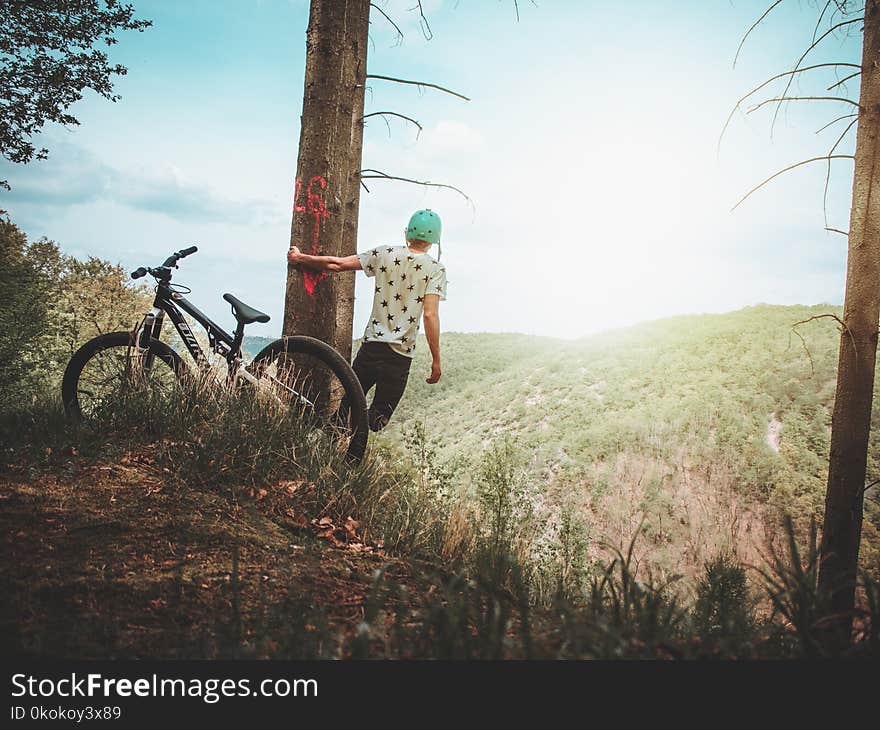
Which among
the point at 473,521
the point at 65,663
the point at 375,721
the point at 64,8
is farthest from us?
the point at 64,8

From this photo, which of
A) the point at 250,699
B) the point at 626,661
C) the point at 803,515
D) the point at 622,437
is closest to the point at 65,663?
the point at 250,699

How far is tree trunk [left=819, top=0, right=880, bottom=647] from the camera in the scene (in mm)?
6062

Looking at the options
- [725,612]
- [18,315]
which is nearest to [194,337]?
[725,612]

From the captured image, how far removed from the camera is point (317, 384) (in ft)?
18.4

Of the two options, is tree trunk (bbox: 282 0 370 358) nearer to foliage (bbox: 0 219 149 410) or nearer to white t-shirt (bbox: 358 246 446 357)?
white t-shirt (bbox: 358 246 446 357)

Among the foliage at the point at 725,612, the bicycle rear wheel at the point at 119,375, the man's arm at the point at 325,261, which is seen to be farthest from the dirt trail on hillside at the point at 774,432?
the bicycle rear wheel at the point at 119,375

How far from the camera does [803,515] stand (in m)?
18.2

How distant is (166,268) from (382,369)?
2.19 meters

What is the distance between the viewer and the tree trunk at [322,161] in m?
5.65

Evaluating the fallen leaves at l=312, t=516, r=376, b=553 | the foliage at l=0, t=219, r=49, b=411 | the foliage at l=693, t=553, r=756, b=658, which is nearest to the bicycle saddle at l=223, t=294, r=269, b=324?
the fallen leaves at l=312, t=516, r=376, b=553

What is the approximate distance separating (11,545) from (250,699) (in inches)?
75.0

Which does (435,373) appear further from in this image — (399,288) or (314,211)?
(314,211)

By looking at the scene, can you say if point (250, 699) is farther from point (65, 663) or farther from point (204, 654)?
point (65, 663)

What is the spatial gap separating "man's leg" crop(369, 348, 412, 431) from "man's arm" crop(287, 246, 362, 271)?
838 millimetres
